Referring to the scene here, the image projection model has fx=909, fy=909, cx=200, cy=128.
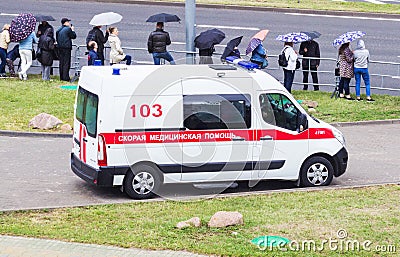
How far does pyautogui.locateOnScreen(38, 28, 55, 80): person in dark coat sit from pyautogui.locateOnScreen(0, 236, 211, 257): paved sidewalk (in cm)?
1210

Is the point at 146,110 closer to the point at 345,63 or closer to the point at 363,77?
the point at 345,63

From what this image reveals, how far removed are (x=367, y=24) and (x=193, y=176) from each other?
19.5 meters

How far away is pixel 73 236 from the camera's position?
480 inches

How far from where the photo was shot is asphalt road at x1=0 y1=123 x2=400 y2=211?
47.7 feet

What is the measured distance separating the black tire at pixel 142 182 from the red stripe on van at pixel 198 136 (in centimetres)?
46

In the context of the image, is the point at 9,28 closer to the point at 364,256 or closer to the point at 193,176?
the point at 193,176

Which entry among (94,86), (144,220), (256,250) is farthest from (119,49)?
(256,250)

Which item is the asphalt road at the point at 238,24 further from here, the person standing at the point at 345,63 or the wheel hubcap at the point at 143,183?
the wheel hubcap at the point at 143,183

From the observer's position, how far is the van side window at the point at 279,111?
15094 millimetres

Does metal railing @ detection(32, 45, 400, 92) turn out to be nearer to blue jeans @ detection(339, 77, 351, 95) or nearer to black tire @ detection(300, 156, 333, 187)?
blue jeans @ detection(339, 77, 351, 95)

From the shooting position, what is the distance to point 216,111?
1473cm

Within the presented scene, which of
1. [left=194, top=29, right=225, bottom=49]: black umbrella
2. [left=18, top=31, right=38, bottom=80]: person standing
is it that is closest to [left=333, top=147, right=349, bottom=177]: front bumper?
[left=194, top=29, right=225, bottom=49]: black umbrella

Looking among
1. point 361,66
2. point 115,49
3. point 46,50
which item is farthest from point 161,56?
point 361,66

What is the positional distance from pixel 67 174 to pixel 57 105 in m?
5.34
